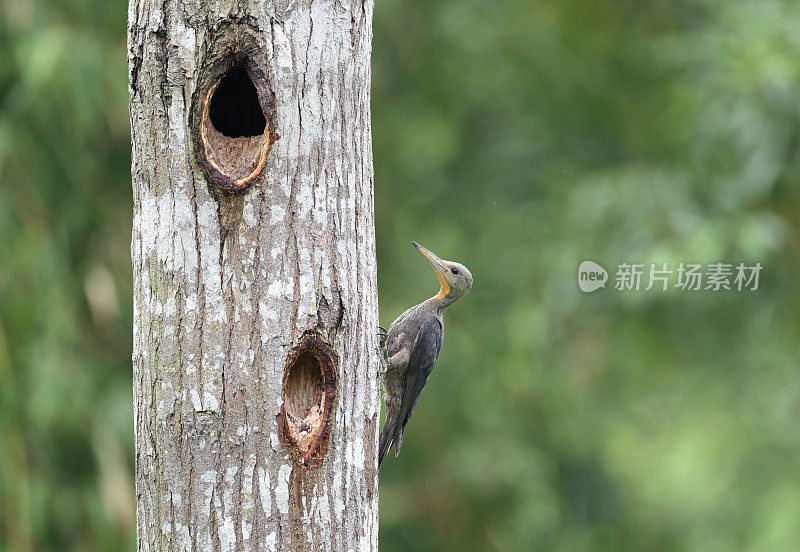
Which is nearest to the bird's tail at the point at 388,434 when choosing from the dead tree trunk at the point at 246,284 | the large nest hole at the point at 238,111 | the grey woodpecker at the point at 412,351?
the grey woodpecker at the point at 412,351

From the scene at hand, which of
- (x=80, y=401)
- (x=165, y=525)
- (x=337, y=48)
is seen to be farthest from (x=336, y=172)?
(x=80, y=401)

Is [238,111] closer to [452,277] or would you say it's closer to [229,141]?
[229,141]

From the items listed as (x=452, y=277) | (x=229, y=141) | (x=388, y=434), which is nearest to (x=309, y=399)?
(x=229, y=141)

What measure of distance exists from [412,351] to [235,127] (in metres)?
1.50

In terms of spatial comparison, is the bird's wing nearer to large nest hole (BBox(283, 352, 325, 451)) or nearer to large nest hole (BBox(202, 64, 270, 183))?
large nest hole (BBox(283, 352, 325, 451))

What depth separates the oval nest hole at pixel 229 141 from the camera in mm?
2280

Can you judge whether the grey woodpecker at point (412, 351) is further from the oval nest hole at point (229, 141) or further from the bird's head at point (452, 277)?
the oval nest hole at point (229, 141)

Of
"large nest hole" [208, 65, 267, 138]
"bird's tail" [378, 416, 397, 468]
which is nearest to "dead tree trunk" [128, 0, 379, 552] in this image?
"large nest hole" [208, 65, 267, 138]

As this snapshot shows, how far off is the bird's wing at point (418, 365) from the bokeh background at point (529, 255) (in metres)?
2.52

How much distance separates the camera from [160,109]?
7.53 ft

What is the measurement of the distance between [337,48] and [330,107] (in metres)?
0.15

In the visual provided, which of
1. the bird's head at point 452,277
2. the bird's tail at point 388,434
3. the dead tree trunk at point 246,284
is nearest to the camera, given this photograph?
the dead tree trunk at point 246,284

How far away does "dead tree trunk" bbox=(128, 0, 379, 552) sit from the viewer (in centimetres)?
224

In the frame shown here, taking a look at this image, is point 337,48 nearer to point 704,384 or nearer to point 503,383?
point 503,383
